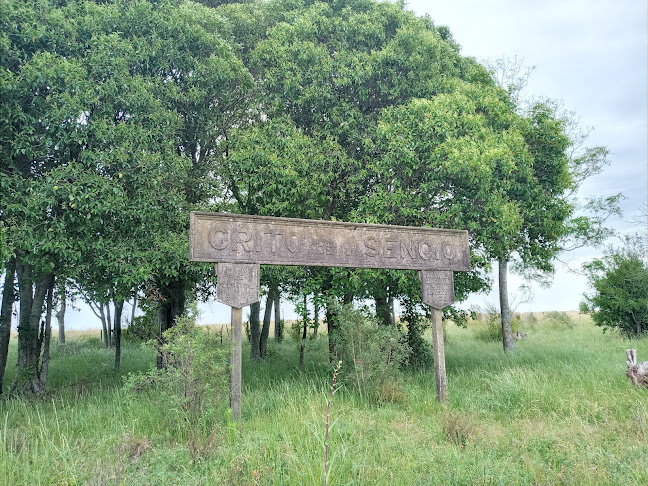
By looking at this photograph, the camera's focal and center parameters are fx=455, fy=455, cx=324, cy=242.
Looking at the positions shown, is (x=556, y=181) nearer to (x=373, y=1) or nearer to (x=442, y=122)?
(x=442, y=122)

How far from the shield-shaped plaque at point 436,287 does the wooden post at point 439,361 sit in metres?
0.30

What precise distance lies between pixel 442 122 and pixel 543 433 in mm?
7492

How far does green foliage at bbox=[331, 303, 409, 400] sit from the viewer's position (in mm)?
9000

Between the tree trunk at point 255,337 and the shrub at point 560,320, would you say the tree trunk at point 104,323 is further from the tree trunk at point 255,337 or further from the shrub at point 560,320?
the shrub at point 560,320

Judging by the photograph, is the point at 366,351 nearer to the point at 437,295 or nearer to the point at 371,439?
the point at 437,295

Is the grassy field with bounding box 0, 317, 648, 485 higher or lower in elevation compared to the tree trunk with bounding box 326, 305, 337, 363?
lower

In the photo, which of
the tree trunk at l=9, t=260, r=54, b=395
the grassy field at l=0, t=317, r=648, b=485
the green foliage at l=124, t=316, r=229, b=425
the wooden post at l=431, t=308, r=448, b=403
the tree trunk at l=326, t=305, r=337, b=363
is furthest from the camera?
the tree trunk at l=9, t=260, r=54, b=395

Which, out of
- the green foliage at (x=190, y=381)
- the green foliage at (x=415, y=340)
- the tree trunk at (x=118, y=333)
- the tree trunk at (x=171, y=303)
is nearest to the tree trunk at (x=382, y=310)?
the green foliage at (x=415, y=340)

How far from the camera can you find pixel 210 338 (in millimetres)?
7012

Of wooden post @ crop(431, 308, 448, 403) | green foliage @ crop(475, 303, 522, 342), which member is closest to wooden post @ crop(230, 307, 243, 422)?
wooden post @ crop(431, 308, 448, 403)

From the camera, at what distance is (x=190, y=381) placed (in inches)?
249

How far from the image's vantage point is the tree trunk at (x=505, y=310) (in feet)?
52.9

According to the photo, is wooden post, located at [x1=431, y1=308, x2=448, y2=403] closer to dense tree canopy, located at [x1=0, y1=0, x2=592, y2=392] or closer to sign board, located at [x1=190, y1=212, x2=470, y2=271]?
sign board, located at [x1=190, y1=212, x2=470, y2=271]

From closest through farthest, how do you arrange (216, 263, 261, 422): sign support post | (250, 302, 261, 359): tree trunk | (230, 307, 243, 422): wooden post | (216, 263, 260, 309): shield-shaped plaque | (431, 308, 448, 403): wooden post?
(230, 307, 243, 422): wooden post → (216, 263, 261, 422): sign support post → (216, 263, 260, 309): shield-shaped plaque → (431, 308, 448, 403): wooden post → (250, 302, 261, 359): tree trunk
